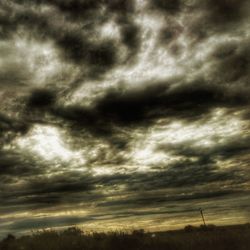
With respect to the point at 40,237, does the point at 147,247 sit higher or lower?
→ lower

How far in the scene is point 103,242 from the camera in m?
24.3

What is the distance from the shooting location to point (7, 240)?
104 feet

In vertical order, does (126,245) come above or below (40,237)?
below

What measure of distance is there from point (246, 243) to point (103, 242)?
409 inches

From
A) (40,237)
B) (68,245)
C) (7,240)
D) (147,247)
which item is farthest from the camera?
(7,240)

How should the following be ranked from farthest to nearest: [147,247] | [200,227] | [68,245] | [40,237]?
[200,227] < [40,237] < [68,245] < [147,247]

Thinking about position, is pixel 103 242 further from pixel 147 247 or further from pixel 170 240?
pixel 170 240

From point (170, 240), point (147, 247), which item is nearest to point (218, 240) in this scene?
point (170, 240)

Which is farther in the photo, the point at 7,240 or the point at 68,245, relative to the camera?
the point at 7,240

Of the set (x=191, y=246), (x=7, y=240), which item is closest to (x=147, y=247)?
(x=191, y=246)

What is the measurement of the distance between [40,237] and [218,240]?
1490cm

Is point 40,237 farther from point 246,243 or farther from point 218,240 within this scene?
point 246,243

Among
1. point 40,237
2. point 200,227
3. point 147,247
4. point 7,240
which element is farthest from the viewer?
point 200,227

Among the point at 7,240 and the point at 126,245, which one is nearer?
the point at 126,245
